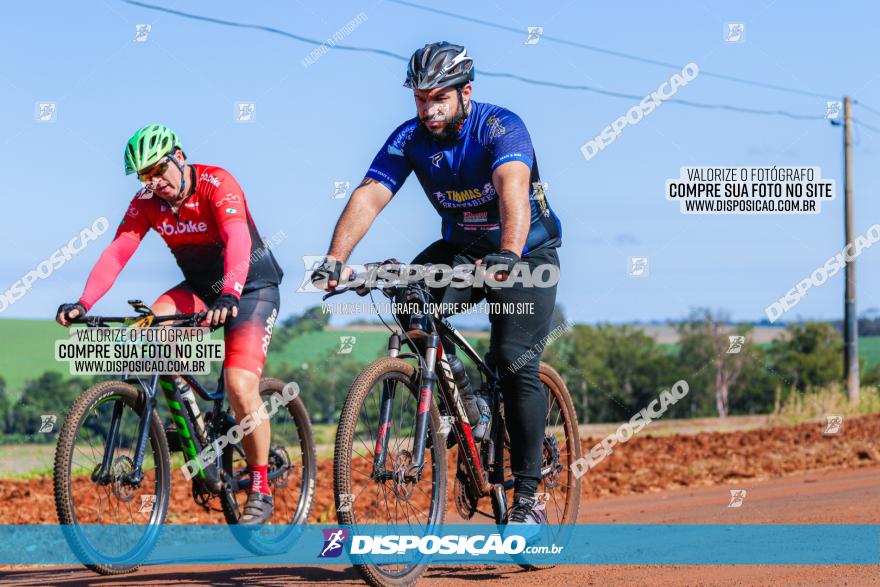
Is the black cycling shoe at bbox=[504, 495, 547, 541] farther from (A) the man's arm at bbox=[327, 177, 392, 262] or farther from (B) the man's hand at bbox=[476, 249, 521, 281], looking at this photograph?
(A) the man's arm at bbox=[327, 177, 392, 262]

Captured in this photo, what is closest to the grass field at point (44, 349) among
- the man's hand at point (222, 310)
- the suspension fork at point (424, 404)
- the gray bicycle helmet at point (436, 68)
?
the man's hand at point (222, 310)

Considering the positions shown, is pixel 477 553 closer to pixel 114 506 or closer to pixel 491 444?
pixel 491 444

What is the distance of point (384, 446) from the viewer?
5.70m

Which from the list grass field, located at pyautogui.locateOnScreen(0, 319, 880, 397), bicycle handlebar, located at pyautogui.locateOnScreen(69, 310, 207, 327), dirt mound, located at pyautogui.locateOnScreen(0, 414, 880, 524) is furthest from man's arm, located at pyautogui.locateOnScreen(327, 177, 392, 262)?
grass field, located at pyautogui.locateOnScreen(0, 319, 880, 397)

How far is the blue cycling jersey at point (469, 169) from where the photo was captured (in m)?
6.29

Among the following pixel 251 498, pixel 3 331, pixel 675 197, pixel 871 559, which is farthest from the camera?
pixel 3 331

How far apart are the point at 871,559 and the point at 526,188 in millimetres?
2731

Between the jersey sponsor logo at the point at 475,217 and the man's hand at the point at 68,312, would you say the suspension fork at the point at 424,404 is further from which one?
the man's hand at the point at 68,312

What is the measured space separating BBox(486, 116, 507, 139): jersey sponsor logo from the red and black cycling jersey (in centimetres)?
153

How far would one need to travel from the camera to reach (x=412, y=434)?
234 inches

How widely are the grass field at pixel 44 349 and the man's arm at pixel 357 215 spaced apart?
19.5 metres

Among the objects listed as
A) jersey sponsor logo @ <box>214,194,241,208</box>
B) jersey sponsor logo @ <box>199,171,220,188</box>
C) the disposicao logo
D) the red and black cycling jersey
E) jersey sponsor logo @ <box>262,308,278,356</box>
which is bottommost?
the disposicao logo

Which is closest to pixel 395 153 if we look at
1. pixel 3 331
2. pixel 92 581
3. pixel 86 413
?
pixel 86 413

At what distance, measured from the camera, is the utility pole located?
1075 inches
